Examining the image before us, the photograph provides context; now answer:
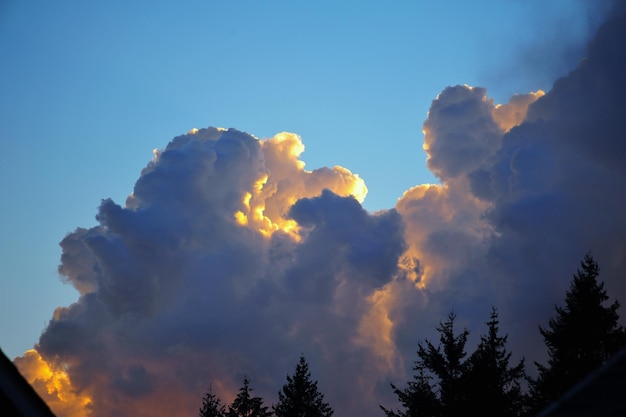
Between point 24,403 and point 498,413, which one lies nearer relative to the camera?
point 24,403

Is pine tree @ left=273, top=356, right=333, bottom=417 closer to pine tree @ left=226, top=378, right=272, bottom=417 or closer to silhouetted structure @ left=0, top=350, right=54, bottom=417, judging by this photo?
pine tree @ left=226, top=378, right=272, bottom=417

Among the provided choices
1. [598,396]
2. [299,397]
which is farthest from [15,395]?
[299,397]

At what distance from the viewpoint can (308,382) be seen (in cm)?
5919

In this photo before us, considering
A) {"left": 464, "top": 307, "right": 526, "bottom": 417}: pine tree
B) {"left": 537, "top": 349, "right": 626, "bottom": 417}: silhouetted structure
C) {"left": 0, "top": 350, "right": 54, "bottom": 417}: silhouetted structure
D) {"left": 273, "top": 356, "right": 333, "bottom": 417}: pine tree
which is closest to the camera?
{"left": 537, "top": 349, "right": 626, "bottom": 417}: silhouetted structure

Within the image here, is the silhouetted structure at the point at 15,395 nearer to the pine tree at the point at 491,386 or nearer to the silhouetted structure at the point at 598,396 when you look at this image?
the silhouetted structure at the point at 598,396

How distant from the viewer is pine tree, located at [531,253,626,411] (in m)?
36.8

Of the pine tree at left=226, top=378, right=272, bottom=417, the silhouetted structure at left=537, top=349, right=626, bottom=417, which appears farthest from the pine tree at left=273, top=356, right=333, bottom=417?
the silhouetted structure at left=537, top=349, right=626, bottom=417

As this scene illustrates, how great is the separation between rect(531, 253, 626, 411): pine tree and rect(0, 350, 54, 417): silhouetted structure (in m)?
34.4

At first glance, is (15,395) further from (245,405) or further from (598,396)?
(245,405)

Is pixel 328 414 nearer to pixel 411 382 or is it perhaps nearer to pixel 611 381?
pixel 411 382

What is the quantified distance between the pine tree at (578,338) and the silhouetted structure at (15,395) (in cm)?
3442

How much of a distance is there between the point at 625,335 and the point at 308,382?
2990 centimetres

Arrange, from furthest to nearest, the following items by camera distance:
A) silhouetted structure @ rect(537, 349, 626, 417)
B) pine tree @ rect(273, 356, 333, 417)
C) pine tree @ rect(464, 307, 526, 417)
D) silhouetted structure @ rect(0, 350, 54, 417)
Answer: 1. pine tree @ rect(273, 356, 333, 417)
2. pine tree @ rect(464, 307, 526, 417)
3. silhouetted structure @ rect(0, 350, 54, 417)
4. silhouetted structure @ rect(537, 349, 626, 417)

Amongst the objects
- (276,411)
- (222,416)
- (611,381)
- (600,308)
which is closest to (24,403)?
(611,381)
